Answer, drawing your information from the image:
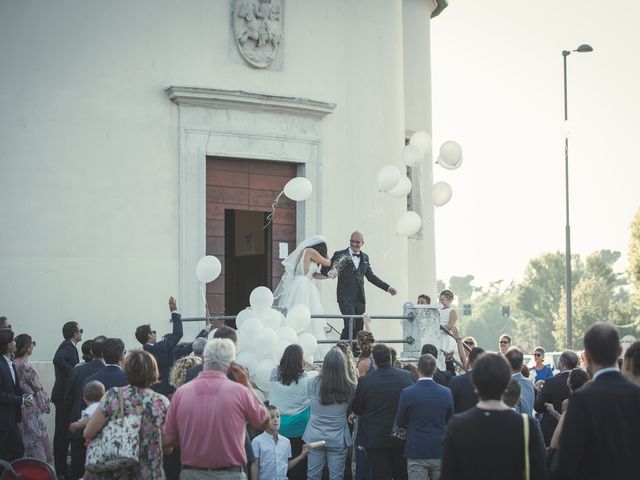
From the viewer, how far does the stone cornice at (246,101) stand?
17625 millimetres

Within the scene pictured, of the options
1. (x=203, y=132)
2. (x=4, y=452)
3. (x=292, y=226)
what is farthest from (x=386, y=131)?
(x=4, y=452)

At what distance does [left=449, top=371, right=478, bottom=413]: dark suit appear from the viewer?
1041 centimetres

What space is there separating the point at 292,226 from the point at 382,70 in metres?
3.47

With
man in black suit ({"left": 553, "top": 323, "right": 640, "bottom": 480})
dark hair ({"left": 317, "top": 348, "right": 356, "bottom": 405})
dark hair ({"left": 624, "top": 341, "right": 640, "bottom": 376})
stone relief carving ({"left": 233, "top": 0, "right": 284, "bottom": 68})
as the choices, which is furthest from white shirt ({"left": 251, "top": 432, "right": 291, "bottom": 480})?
stone relief carving ({"left": 233, "top": 0, "right": 284, "bottom": 68})

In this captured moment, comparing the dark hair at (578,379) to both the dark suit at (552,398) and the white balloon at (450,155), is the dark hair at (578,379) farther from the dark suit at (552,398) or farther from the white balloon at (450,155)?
the white balloon at (450,155)

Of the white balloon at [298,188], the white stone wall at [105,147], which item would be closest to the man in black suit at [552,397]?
the white balloon at [298,188]

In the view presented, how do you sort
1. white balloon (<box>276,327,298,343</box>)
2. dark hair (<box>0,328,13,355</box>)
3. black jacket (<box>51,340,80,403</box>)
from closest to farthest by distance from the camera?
dark hair (<box>0,328,13,355</box>), black jacket (<box>51,340,80,403</box>), white balloon (<box>276,327,298,343</box>)

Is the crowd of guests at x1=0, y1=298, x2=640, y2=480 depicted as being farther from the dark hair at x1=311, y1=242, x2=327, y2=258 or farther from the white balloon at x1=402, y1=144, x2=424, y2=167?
the white balloon at x1=402, y1=144, x2=424, y2=167

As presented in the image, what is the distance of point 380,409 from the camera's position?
10.9m

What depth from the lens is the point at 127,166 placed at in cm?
1730

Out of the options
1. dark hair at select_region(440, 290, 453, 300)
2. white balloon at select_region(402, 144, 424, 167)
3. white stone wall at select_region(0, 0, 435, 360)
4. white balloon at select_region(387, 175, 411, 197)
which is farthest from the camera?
white balloon at select_region(402, 144, 424, 167)

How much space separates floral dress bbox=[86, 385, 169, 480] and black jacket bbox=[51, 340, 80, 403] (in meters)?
5.28

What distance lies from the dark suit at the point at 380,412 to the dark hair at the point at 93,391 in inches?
108

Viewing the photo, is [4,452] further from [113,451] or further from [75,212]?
[75,212]
